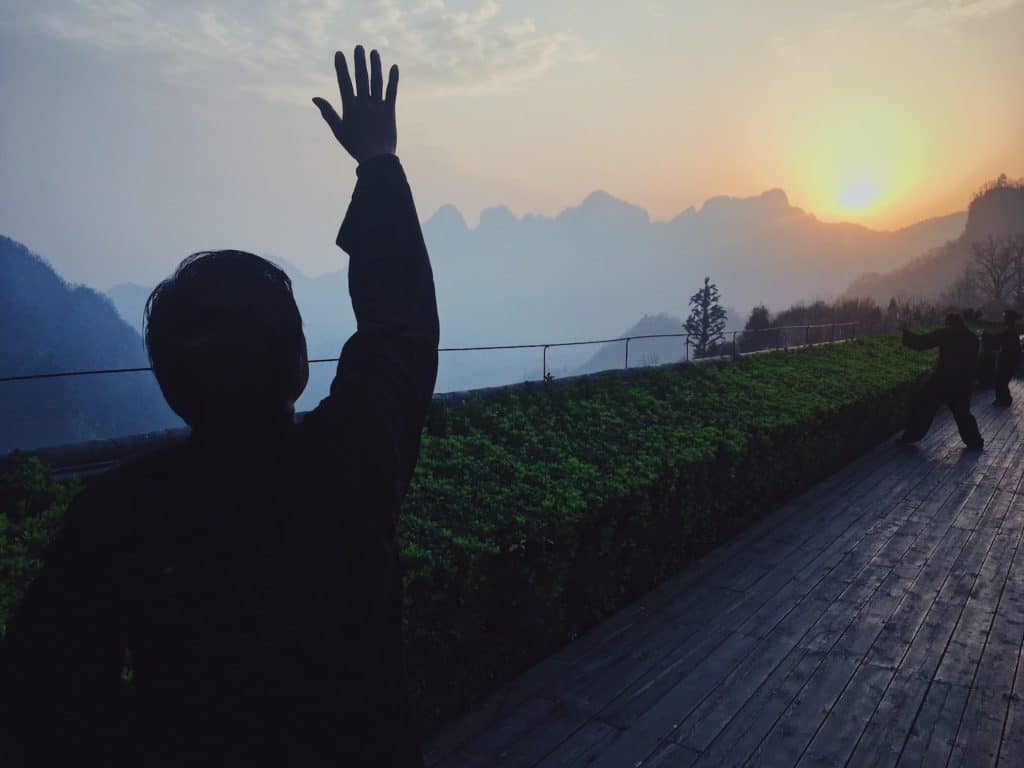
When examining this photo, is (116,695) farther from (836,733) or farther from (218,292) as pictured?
(836,733)

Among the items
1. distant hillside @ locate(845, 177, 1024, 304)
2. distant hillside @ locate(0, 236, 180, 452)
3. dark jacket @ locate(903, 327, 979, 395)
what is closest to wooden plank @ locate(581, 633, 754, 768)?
dark jacket @ locate(903, 327, 979, 395)

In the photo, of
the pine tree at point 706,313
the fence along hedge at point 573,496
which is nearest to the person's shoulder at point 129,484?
the fence along hedge at point 573,496

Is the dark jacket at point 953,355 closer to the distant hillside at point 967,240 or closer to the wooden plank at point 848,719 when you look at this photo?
the wooden plank at point 848,719

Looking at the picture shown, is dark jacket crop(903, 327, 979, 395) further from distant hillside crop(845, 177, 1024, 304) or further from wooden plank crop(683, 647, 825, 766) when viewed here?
distant hillside crop(845, 177, 1024, 304)

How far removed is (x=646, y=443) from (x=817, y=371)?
24.8 feet

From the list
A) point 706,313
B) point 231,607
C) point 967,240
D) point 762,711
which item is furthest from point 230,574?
point 967,240

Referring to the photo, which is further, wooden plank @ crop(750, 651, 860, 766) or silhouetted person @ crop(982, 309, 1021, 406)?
silhouetted person @ crop(982, 309, 1021, 406)

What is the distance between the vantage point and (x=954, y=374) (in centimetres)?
1142

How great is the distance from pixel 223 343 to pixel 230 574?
1.11 feet

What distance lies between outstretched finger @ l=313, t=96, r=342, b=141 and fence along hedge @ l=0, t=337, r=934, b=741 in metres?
2.71

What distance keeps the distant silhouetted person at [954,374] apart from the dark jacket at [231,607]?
12287mm

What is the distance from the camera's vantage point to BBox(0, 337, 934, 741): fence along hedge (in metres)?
4.03

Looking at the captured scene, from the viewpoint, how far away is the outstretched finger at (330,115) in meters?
1.44

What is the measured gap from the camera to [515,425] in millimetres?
7246
